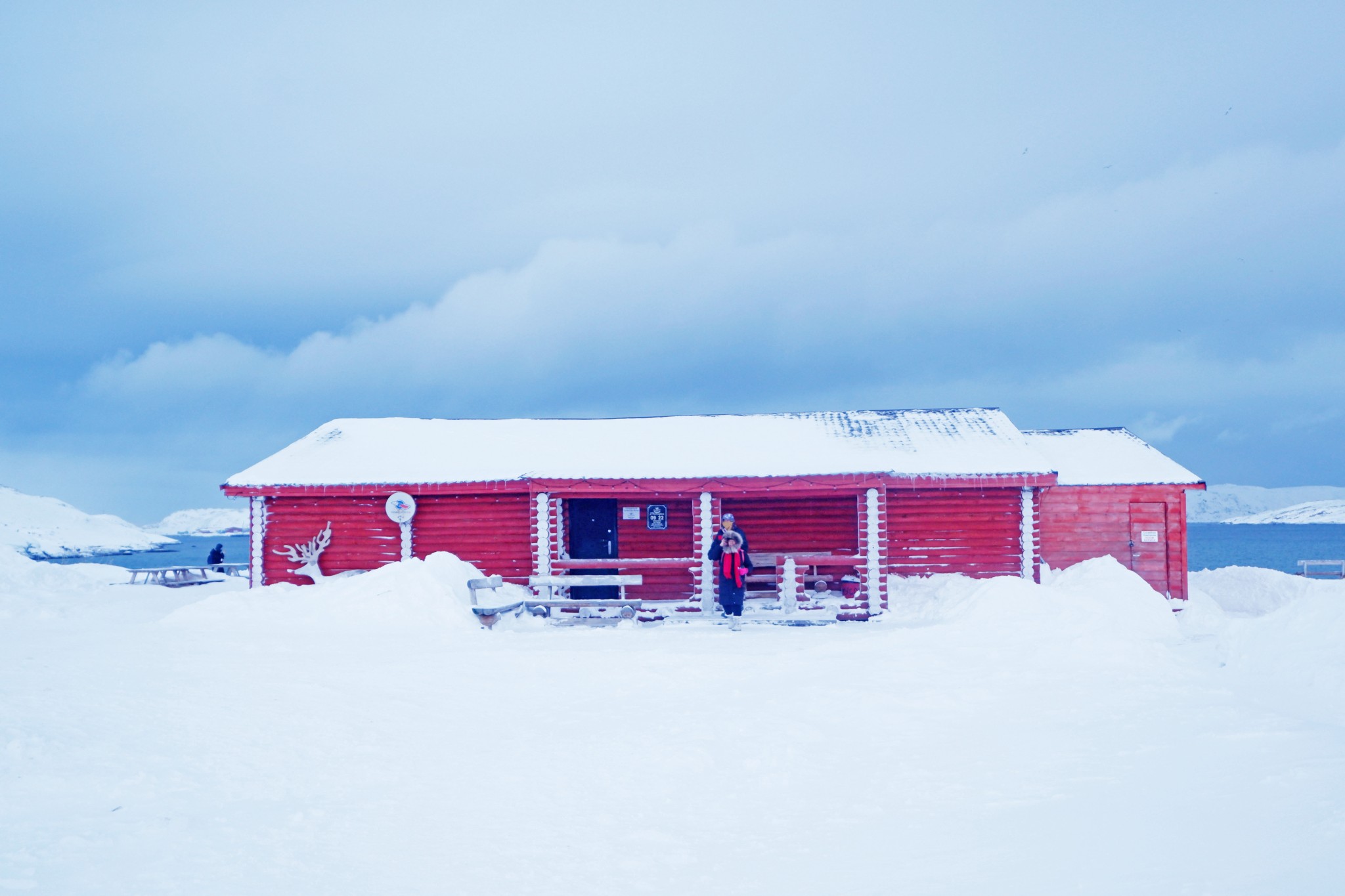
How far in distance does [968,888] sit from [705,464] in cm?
1370

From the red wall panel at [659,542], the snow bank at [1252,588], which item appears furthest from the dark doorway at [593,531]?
the snow bank at [1252,588]

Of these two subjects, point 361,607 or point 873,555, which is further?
point 873,555

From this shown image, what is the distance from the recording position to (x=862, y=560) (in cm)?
1620

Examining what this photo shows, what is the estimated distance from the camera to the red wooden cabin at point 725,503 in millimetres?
17141

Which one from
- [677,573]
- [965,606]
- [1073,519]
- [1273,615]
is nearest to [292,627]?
[677,573]

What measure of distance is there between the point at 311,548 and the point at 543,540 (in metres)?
5.78

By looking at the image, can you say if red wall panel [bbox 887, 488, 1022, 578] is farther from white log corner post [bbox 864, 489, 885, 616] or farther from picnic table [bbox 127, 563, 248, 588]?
picnic table [bbox 127, 563, 248, 588]

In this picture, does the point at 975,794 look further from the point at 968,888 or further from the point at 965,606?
the point at 965,606

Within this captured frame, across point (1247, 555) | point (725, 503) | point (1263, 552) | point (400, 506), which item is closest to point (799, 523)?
point (725, 503)

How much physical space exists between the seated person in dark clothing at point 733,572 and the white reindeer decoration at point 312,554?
889 cm

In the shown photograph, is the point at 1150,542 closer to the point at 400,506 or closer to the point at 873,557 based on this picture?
the point at 873,557

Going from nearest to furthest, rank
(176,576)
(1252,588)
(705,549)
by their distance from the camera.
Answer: (705,549) < (1252,588) < (176,576)

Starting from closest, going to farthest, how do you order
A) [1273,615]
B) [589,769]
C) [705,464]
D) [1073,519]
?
[589,769], [1273,615], [705,464], [1073,519]

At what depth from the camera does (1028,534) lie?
1786 cm
